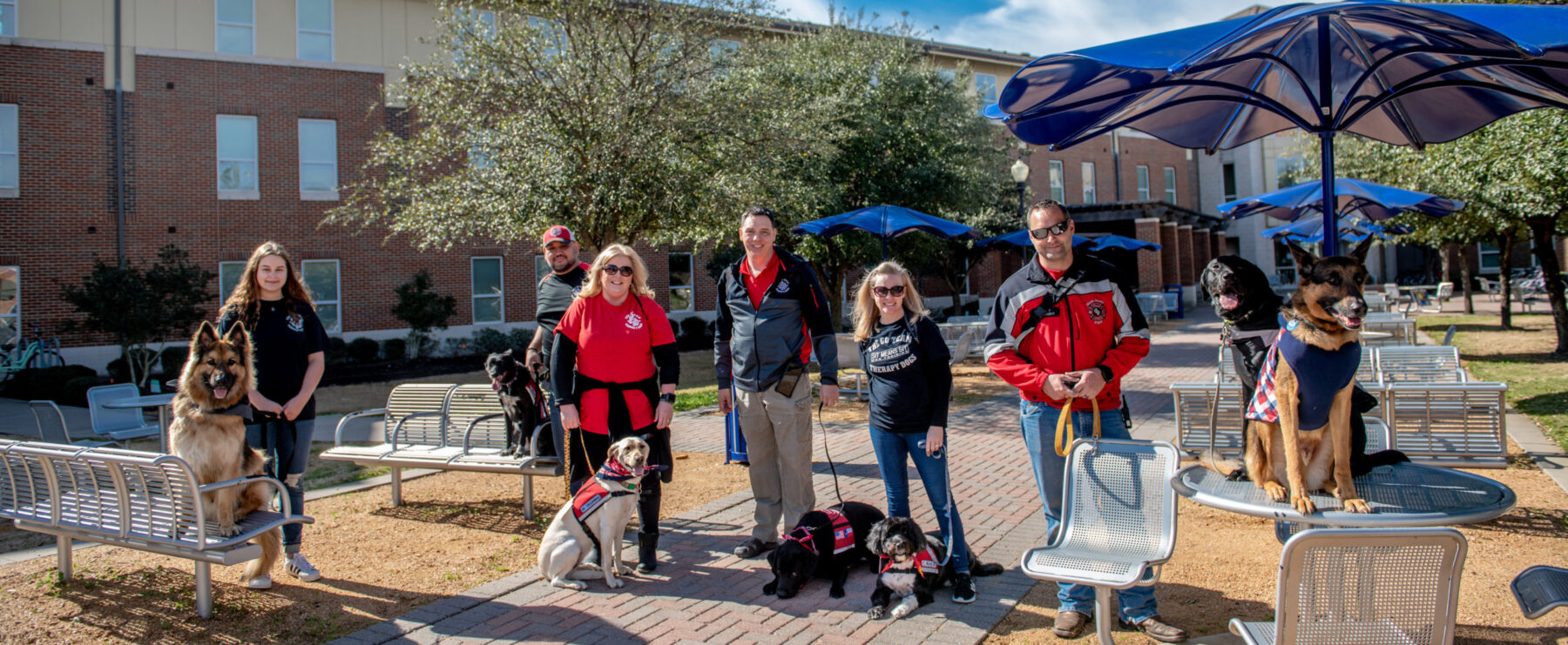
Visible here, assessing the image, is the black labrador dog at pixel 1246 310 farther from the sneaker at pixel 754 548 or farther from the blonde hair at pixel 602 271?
the blonde hair at pixel 602 271

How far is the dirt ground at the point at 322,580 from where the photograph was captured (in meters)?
4.18

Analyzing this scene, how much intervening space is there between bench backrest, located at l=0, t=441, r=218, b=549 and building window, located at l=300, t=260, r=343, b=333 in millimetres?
17722

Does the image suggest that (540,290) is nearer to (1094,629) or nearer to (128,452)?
(128,452)

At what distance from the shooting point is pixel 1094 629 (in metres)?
3.87

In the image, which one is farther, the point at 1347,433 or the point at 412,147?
the point at 412,147

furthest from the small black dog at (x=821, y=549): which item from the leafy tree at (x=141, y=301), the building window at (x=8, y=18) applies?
the building window at (x=8, y=18)

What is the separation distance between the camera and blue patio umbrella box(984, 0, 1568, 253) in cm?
336

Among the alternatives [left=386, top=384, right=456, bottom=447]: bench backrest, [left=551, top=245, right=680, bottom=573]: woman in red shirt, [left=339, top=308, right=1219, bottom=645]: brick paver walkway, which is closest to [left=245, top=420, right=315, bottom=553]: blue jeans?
[left=339, top=308, right=1219, bottom=645]: brick paver walkway

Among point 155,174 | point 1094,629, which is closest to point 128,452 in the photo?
point 1094,629

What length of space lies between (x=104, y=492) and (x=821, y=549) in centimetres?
364

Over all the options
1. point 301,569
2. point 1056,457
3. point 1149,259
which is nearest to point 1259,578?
point 1056,457

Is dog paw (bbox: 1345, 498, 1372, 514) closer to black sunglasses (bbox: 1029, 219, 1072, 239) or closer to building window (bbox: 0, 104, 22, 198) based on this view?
black sunglasses (bbox: 1029, 219, 1072, 239)

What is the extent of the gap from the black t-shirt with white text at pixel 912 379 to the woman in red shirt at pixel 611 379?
1229 millimetres

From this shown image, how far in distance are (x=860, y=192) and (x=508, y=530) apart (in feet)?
41.7
